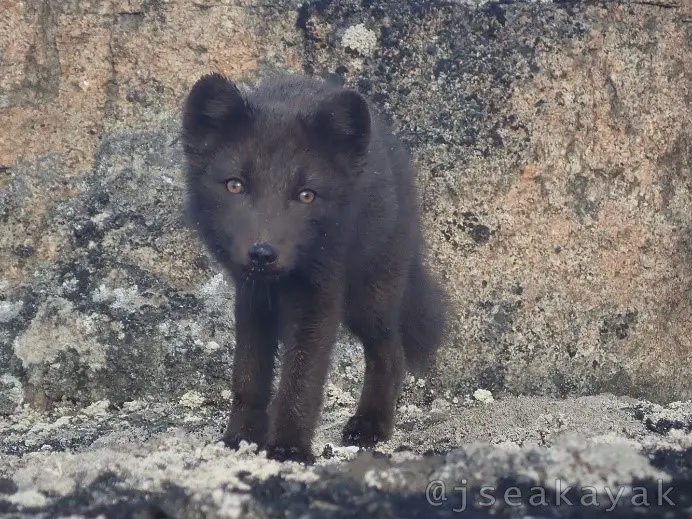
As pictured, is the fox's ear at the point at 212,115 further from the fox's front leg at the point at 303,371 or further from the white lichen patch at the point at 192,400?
the white lichen patch at the point at 192,400

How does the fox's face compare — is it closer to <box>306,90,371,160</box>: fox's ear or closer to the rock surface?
<box>306,90,371,160</box>: fox's ear

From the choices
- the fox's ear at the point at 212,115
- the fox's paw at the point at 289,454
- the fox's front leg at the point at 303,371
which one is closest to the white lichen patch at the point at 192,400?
the fox's front leg at the point at 303,371

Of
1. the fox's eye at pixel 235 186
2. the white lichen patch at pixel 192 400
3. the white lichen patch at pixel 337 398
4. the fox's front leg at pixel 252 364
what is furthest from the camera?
the white lichen patch at pixel 337 398

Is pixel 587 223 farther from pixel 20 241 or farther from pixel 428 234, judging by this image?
pixel 20 241

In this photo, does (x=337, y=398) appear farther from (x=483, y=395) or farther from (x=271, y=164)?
(x=271, y=164)

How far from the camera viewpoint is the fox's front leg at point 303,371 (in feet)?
12.4

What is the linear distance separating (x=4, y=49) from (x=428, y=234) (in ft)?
8.28

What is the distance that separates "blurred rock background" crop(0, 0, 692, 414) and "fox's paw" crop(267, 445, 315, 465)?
158 cm

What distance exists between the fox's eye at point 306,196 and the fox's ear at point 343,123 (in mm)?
222

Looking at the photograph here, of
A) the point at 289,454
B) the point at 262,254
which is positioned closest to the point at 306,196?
the point at 262,254

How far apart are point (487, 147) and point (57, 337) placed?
101 inches

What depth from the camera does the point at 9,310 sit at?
5047 millimetres

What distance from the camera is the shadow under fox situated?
3.72 m

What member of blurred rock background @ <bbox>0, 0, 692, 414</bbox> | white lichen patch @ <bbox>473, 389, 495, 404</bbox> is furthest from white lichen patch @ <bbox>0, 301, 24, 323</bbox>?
white lichen patch @ <bbox>473, 389, 495, 404</bbox>
